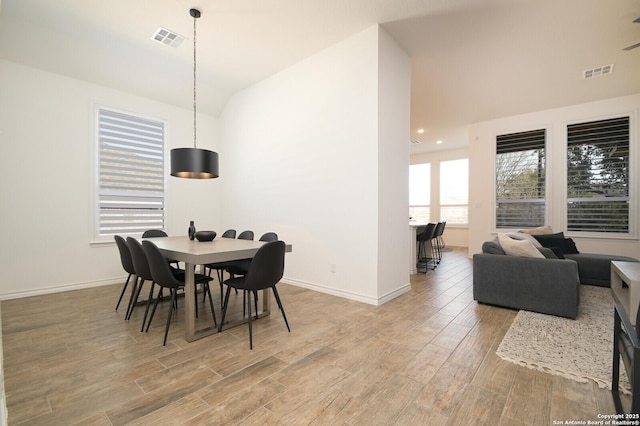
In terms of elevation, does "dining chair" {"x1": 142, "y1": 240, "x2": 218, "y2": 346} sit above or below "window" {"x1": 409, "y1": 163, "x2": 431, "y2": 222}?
below

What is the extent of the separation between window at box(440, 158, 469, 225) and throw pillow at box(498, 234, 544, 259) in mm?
6220

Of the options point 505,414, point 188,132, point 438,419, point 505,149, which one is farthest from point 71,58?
point 505,149

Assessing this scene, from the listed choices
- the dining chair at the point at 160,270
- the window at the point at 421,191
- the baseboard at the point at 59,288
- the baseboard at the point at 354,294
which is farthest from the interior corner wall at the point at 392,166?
the window at the point at 421,191

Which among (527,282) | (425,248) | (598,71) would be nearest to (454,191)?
(425,248)

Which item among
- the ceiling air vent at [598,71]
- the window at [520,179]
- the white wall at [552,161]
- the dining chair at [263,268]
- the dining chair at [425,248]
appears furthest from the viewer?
the window at [520,179]

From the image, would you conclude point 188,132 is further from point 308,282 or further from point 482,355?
point 482,355

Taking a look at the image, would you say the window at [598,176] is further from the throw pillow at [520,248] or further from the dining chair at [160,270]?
the dining chair at [160,270]

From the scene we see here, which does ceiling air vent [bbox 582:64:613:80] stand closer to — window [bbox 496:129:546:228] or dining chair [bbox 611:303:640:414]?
window [bbox 496:129:546:228]

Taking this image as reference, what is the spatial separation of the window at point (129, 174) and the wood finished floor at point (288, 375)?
73.2 inches

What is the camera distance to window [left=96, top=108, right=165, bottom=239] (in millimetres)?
4562

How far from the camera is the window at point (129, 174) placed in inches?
180

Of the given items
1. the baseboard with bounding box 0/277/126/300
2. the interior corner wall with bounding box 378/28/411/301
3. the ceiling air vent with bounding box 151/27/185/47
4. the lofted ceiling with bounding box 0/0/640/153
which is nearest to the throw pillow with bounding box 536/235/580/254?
the interior corner wall with bounding box 378/28/411/301

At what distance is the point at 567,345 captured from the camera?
93.9 inches

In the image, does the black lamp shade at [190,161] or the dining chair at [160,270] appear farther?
the black lamp shade at [190,161]
